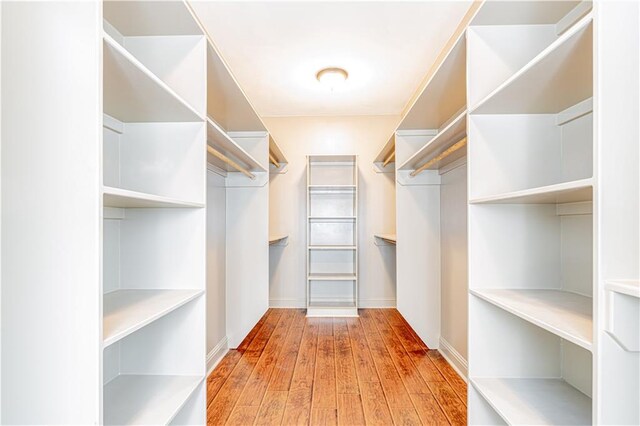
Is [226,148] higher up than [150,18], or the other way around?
[150,18]

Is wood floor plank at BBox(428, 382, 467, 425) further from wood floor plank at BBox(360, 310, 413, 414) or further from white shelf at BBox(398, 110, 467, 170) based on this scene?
white shelf at BBox(398, 110, 467, 170)

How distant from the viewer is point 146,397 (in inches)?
49.1

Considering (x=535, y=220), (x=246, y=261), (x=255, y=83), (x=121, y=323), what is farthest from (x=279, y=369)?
(x=255, y=83)

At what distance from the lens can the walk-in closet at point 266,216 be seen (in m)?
0.81

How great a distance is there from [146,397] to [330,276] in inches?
107

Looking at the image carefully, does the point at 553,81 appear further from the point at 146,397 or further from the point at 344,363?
the point at 344,363

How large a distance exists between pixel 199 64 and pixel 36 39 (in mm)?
697

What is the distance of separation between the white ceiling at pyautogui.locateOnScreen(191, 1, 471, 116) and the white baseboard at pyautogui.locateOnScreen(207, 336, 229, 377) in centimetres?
227

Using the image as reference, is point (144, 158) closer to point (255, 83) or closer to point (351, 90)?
point (255, 83)

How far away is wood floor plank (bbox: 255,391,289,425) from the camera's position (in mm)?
1746

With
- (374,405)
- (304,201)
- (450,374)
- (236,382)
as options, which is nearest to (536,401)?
(374,405)

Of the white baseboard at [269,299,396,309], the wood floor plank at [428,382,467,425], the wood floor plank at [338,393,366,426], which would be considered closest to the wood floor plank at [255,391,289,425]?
the wood floor plank at [338,393,366,426]

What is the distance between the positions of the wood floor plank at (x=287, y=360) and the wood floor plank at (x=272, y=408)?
0.23 ft

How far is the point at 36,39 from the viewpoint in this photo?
83 cm
